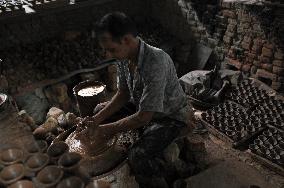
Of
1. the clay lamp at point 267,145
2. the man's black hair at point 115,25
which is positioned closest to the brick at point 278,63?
the clay lamp at point 267,145

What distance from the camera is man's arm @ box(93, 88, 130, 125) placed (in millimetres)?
4000

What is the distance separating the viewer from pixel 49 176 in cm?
230

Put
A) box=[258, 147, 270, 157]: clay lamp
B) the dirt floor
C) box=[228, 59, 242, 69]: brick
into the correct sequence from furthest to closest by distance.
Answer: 1. box=[228, 59, 242, 69]: brick
2. box=[258, 147, 270, 157]: clay lamp
3. the dirt floor

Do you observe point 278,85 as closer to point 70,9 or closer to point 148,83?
point 148,83

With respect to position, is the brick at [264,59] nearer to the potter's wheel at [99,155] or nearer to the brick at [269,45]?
the brick at [269,45]

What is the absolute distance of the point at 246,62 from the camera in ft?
20.4

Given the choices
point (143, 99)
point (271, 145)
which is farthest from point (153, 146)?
point (271, 145)

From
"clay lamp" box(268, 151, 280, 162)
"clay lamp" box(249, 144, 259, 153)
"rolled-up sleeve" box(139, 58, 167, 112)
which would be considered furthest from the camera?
"clay lamp" box(249, 144, 259, 153)

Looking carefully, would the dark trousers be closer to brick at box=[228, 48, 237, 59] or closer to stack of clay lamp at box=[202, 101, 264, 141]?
stack of clay lamp at box=[202, 101, 264, 141]

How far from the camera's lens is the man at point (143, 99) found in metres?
3.11

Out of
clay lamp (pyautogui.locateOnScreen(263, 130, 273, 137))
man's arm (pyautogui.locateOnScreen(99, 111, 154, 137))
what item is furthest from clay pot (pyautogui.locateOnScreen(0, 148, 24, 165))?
clay lamp (pyautogui.locateOnScreen(263, 130, 273, 137))

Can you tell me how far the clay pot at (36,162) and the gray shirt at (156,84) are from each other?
49.2 inches

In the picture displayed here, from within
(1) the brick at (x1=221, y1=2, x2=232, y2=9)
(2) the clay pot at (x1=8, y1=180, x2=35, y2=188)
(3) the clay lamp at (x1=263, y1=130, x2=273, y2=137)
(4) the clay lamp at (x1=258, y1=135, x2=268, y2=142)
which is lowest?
(4) the clay lamp at (x1=258, y1=135, x2=268, y2=142)

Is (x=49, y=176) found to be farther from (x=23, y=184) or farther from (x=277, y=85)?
(x=277, y=85)
